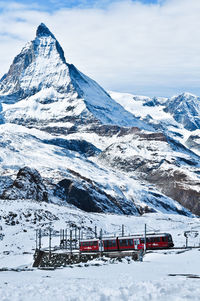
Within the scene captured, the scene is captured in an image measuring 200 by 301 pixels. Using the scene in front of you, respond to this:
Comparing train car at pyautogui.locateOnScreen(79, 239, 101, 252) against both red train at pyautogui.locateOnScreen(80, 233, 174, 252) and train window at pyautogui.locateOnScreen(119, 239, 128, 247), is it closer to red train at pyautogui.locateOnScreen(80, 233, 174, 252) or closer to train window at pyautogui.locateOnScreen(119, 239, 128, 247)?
red train at pyautogui.locateOnScreen(80, 233, 174, 252)

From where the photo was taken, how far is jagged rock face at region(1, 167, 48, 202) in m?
135

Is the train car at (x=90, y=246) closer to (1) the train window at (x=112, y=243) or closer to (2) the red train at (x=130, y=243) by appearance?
(2) the red train at (x=130, y=243)

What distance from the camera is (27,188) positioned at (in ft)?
465

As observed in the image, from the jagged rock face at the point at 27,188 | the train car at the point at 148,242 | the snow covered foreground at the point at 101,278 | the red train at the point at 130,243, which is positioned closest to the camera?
the snow covered foreground at the point at 101,278

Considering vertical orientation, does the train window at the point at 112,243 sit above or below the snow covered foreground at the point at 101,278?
below

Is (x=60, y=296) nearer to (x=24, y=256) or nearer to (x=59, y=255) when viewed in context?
(x=59, y=255)

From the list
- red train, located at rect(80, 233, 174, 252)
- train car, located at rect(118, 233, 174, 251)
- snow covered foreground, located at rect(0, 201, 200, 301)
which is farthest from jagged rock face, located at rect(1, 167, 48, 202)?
train car, located at rect(118, 233, 174, 251)

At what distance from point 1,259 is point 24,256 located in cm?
337

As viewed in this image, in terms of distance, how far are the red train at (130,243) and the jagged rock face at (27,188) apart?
71814 mm

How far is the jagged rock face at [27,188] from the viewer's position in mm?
135425

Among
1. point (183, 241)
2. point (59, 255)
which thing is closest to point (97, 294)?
point (59, 255)

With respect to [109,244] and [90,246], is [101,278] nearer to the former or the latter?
[109,244]

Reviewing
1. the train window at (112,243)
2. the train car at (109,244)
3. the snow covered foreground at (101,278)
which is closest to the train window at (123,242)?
the train car at (109,244)

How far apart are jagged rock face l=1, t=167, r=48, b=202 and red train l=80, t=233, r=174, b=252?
71.8m
